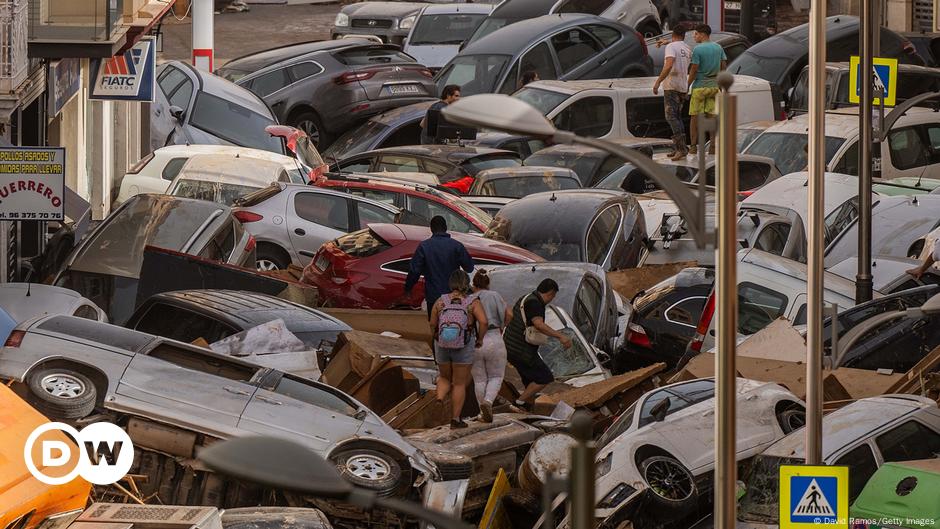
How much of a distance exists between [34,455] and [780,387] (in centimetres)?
564

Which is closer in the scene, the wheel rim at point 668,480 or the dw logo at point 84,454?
the dw logo at point 84,454

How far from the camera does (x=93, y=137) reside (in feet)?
103

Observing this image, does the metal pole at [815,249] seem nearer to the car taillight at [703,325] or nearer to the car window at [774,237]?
the car taillight at [703,325]

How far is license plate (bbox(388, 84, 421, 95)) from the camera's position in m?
34.0

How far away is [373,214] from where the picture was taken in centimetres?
2280

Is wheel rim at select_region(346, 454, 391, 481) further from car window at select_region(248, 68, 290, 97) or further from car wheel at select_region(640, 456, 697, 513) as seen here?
car window at select_region(248, 68, 290, 97)

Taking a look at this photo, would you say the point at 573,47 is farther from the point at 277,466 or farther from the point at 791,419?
the point at 277,466

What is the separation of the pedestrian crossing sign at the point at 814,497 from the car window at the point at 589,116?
2019cm

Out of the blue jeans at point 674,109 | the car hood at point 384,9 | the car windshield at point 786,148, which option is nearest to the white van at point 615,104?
the blue jeans at point 674,109

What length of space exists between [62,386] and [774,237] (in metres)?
11.2

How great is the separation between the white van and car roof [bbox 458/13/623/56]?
273cm

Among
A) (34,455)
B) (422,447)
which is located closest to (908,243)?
(422,447)

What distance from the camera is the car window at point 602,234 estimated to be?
824 inches

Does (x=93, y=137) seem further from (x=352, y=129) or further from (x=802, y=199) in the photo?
(x=802, y=199)
